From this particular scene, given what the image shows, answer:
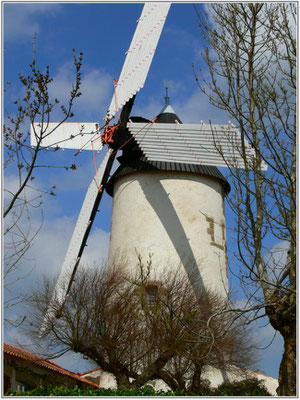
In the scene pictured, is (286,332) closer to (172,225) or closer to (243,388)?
(243,388)

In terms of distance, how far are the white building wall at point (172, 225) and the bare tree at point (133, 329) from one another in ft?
3.23

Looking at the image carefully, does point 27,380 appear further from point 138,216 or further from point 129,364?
point 138,216

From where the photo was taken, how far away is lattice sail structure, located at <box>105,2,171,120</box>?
663 inches

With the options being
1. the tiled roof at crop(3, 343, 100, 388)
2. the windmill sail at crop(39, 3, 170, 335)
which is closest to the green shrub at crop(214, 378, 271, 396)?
the tiled roof at crop(3, 343, 100, 388)

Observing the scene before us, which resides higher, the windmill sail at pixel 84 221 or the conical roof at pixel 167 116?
the conical roof at pixel 167 116

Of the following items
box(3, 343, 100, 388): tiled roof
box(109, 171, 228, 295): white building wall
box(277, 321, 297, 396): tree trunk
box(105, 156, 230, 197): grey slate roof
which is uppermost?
box(105, 156, 230, 197): grey slate roof

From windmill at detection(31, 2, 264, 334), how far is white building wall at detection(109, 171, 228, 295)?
0.03 meters

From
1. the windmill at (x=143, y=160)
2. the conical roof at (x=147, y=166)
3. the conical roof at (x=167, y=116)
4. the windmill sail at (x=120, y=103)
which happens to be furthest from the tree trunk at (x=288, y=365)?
the conical roof at (x=167, y=116)

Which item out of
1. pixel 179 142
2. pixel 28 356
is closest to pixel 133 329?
pixel 28 356

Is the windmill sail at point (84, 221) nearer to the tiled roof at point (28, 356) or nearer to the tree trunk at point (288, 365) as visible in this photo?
the tiled roof at point (28, 356)

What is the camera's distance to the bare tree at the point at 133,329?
1338 cm

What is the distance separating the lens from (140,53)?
57.5 feet

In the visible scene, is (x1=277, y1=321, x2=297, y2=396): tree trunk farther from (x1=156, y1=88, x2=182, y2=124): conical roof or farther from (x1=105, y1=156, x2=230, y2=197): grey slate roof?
(x1=156, y1=88, x2=182, y2=124): conical roof

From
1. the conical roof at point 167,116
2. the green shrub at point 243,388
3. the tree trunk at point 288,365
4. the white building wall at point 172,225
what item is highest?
the conical roof at point 167,116
